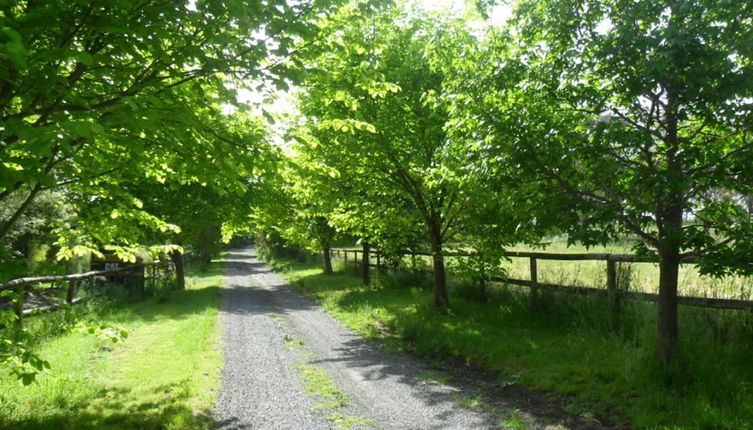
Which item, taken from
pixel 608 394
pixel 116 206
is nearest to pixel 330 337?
pixel 116 206

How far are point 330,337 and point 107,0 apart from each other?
8.77m

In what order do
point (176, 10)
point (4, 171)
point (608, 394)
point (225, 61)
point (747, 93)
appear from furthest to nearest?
point (608, 394), point (747, 93), point (225, 61), point (176, 10), point (4, 171)

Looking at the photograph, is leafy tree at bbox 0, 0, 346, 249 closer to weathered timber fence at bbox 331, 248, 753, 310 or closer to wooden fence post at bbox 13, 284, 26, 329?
wooden fence post at bbox 13, 284, 26, 329

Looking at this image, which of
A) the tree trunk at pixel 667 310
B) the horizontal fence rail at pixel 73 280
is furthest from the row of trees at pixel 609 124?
the horizontal fence rail at pixel 73 280

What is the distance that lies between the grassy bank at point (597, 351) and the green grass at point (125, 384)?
159 inches

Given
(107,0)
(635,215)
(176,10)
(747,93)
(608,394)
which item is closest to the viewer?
(107,0)

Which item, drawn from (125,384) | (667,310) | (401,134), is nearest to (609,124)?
(667,310)

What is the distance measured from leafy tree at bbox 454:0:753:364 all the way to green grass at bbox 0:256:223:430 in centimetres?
546

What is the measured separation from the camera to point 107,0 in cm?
362

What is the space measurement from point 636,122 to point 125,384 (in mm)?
8273

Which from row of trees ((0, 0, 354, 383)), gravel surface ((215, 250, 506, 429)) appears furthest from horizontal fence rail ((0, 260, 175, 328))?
gravel surface ((215, 250, 506, 429))

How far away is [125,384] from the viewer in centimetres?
725

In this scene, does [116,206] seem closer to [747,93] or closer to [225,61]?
[225,61]

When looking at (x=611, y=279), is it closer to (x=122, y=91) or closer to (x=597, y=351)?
(x=597, y=351)
